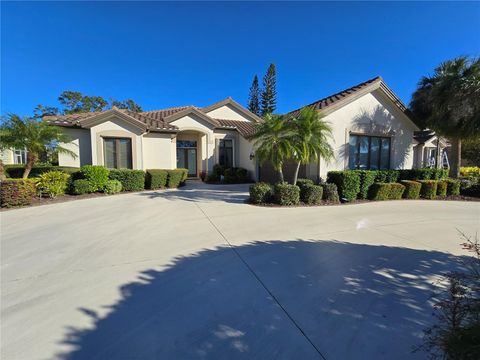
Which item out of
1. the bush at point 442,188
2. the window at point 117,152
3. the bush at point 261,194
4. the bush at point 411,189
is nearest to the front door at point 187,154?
the window at point 117,152

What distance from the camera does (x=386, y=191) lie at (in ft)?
35.6

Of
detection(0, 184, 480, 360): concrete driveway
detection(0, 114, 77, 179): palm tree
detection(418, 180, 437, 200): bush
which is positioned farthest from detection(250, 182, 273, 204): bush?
detection(0, 114, 77, 179): palm tree

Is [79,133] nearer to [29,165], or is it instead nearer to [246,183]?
[29,165]

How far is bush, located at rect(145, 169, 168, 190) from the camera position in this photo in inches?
512

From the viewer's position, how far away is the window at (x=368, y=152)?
1238 centimetres

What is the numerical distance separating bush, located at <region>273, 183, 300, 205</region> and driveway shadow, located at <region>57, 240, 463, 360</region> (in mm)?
4867

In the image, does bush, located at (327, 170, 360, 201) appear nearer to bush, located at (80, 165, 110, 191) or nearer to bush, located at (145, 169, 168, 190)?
bush, located at (145, 169, 168, 190)

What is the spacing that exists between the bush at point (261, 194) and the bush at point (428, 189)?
7932 mm

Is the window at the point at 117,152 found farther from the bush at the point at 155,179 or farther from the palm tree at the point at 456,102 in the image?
the palm tree at the point at 456,102

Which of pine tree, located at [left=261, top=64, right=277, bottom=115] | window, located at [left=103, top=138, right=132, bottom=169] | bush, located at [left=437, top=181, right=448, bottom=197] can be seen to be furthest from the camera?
pine tree, located at [left=261, top=64, right=277, bottom=115]

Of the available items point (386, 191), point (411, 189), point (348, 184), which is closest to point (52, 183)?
point (348, 184)

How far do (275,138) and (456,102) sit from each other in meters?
10.2

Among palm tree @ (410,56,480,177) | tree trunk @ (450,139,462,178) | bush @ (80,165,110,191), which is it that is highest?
palm tree @ (410,56,480,177)

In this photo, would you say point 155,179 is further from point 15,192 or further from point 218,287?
point 218,287
